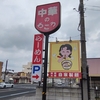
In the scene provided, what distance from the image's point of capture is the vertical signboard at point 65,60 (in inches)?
403

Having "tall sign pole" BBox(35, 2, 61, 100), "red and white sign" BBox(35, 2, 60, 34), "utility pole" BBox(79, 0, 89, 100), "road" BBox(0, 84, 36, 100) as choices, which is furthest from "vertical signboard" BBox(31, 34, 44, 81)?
"road" BBox(0, 84, 36, 100)

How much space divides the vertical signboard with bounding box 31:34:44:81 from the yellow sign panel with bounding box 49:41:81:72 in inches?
158

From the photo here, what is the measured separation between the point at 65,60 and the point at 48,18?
4845 millimetres

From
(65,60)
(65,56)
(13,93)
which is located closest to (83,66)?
(65,60)

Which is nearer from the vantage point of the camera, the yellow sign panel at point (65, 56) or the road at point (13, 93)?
the yellow sign panel at point (65, 56)

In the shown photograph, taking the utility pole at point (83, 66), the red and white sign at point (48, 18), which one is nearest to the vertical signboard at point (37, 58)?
the red and white sign at point (48, 18)

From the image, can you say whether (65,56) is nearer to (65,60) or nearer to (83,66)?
(65,60)

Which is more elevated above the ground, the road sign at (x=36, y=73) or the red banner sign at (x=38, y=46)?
the red banner sign at (x=38, y=46)

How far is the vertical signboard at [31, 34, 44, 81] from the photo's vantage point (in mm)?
5910

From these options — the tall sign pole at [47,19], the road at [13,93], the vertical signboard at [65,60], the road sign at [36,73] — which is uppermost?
the tall sign pole at [47,19]

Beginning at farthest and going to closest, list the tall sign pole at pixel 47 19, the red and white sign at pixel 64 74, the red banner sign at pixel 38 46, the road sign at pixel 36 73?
the red and white sign at pixel 64 74
the red banner sign at pixel 38 46
the tall sign pole at pixel 47 19
the road sign at pixel 36 73

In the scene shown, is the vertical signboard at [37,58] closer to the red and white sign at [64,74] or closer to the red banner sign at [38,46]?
the red banner sign at [38,46]

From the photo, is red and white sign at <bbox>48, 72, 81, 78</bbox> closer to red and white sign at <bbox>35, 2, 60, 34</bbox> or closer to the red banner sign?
the red banner sign

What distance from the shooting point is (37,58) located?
6.33 meters
